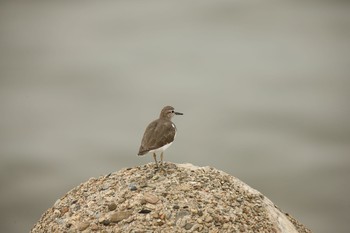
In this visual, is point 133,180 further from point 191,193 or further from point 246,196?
point 246,196

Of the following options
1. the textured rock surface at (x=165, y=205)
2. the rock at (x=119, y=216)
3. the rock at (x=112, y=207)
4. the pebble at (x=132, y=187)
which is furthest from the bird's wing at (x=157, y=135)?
the rock at (x=119, y=216)

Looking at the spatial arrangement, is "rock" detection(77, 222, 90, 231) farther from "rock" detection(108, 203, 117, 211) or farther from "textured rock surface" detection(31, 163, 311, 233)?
"rock" detection(108, 203, 117, 211)

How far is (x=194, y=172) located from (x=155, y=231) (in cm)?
219

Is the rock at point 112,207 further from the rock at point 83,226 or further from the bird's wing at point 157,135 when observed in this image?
the bird's wing at point 157,135

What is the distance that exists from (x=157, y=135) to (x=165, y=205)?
6.80 ft

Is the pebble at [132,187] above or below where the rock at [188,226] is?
above

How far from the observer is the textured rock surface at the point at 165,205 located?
31.6 feet

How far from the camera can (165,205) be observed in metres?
9.90

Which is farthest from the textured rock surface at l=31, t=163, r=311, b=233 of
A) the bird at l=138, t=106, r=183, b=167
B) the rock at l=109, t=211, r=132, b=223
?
the bird at l=138, t=106, r=183, b=167

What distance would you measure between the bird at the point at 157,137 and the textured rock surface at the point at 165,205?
1.25 ft

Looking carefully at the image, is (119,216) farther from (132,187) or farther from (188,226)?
(188,226)

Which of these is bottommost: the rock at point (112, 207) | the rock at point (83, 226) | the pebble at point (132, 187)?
the rock at point (83, 226)

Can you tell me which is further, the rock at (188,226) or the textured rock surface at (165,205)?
the textured rock surface at (165,205)

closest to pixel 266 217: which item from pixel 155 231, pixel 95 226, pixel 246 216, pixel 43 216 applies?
pixel 246 216
